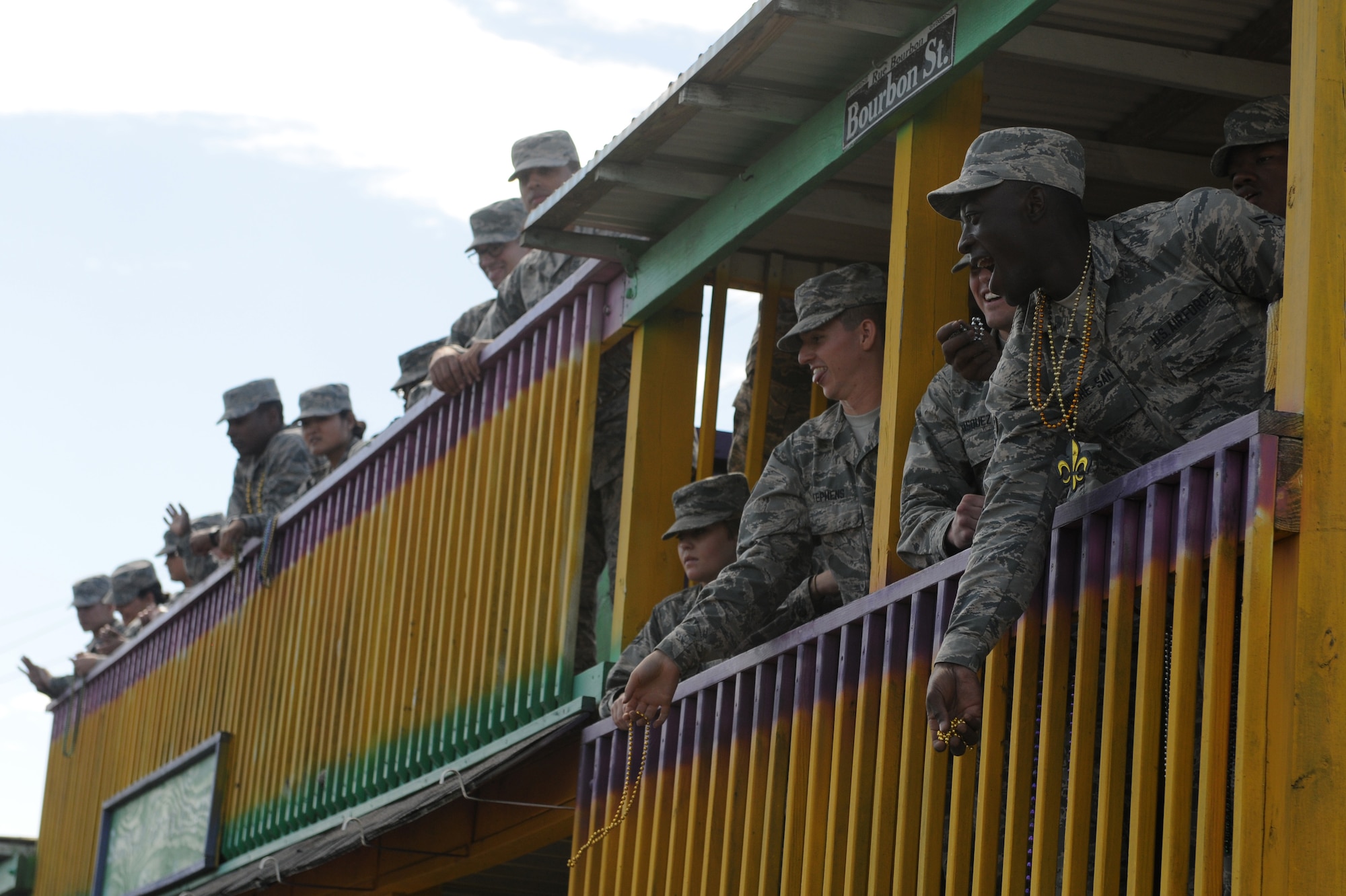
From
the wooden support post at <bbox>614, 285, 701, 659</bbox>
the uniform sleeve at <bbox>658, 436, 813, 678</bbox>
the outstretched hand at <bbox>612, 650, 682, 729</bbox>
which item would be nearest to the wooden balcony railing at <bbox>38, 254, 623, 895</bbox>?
the wooden support post at <bbox>614, 285, 701, 659</bbox>

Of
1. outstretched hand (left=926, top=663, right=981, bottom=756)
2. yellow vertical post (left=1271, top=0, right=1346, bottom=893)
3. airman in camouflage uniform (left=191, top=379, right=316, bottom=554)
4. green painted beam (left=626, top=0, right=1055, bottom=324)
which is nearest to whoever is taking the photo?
yellow vertical post (left=1271, top=0, right=1346, bottom=893)

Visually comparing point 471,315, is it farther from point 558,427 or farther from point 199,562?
point 199,562

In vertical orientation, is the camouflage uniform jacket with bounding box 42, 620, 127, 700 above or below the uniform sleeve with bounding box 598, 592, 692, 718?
above

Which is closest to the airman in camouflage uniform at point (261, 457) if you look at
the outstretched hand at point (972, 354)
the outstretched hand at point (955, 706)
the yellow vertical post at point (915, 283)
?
the yellow vertical post at point (915, 283)

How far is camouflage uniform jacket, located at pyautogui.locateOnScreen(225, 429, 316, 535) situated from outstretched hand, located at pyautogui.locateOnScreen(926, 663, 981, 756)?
26.2ft

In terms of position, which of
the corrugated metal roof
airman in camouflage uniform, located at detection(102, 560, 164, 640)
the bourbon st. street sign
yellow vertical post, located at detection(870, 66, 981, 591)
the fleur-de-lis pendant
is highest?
airman in camouflage uniform, located at detection(102, 560, 164, 640)

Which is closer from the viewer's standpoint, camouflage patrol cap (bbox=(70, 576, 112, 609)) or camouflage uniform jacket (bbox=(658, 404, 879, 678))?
camouflage uniform jacket (bbox=(658, 404, 879, 678))

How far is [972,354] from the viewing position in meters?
5.19

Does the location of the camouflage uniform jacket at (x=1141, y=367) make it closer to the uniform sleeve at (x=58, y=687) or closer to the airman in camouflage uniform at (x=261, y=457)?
the airman in camouflage uniform at (x=261, y=457)

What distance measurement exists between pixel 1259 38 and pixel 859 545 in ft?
6.63

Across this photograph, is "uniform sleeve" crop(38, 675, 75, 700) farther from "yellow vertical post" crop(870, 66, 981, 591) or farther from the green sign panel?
"yellow vertical post" crop(870, 66, 981, 591)

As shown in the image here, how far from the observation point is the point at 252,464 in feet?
40.9

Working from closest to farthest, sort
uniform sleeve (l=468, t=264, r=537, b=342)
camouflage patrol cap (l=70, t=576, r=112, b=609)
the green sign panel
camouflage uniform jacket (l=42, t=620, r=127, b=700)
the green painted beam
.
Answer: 1. the green painted beam
2. uniform sleeve (l=468, t=264, r=537, b=342)
3. the green sign panel
4. camouflage uniform jacket (l=42, t=620, r=127, b=700)
5. camouflage patrol cap (l=70, t=576, r=112, b=609)

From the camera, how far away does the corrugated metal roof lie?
6016 mm
